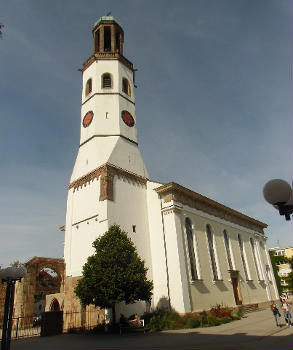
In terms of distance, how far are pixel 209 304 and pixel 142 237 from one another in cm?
745

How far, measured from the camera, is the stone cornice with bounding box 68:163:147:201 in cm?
2152

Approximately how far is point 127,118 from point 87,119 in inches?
154

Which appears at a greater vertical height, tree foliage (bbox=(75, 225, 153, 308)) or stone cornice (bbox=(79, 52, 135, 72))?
stone cornice (bbox=(79, 52, 135, 72))

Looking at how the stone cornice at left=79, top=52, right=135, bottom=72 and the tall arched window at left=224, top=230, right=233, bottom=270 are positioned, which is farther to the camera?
the stone cornice at left=79, top=52, right=135, bottom=72

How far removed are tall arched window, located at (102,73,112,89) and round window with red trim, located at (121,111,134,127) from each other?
10.8 ft

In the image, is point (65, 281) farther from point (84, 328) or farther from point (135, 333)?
point (135, 333)

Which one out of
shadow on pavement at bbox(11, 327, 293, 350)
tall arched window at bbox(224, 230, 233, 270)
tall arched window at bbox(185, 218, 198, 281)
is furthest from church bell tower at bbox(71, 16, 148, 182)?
shadow on pavement at bbox(11, 327, 293, 350)

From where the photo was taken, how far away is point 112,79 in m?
28.6

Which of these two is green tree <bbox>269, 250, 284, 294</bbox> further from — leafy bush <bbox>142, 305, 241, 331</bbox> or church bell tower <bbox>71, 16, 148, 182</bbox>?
church bell tower <bbox>71, 16, 148, 182</bbox>

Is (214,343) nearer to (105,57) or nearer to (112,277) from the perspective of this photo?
(112,277)

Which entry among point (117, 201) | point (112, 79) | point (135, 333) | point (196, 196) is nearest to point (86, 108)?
point (112, 79)

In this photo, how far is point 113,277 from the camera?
1577 cm

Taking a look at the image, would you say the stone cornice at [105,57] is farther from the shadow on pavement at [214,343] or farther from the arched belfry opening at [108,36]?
the shadow on pavement at [214,343]

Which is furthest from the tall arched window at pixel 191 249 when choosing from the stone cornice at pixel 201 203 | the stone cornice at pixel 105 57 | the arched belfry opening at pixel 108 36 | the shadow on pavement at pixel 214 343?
the arched belfry opening at pixel 108 36
